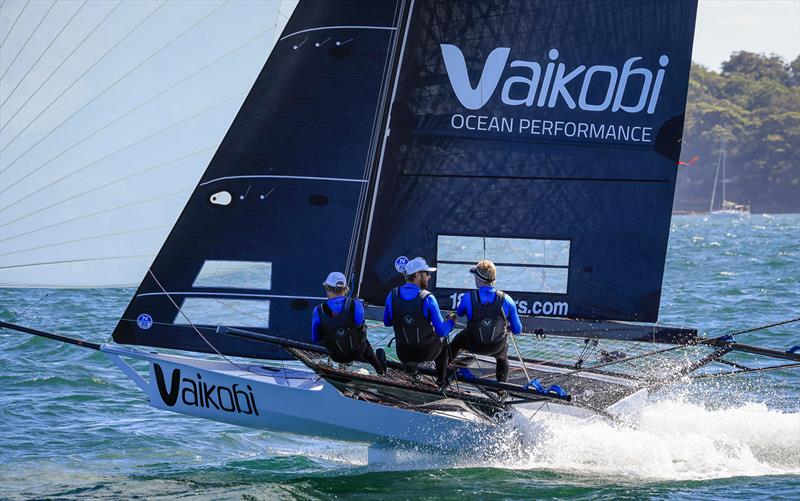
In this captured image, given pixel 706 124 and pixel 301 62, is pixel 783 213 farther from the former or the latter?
pixel 301 62

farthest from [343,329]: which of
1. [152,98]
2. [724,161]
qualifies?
[724,161]

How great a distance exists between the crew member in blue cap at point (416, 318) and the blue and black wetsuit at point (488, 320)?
136mm

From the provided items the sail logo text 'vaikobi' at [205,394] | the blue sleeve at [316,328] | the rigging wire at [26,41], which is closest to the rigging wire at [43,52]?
the rigging wire at [26,41]

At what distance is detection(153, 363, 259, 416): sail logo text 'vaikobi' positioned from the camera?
272 inches

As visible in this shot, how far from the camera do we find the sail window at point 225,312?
737cm

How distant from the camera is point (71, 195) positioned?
22.5ft

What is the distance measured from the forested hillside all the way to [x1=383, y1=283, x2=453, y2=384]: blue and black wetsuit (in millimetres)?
85160

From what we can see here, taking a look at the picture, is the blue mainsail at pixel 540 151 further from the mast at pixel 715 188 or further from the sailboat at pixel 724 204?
the mast at pixel 715 188

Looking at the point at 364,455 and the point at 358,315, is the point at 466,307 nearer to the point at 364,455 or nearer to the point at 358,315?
the point at 358,315

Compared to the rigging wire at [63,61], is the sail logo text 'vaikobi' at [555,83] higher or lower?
higher

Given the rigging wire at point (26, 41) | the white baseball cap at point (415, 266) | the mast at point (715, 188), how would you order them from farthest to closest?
the mast at point (715, 188) → the white baseball cap at point (415, 266) → the rigging wire at point (26, 41)

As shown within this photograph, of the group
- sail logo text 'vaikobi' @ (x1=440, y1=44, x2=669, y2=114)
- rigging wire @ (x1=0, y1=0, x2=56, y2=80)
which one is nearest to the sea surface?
sail logo text 'vaikobi' @ (x1=440, y1=44, x2=669, y2=114)

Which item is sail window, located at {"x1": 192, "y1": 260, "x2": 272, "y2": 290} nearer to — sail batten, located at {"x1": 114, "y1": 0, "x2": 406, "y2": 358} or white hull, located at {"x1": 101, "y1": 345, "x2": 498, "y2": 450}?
sail batten, located at {"x1": 114, "y1": 0, "x2": 406, "y2": 358}

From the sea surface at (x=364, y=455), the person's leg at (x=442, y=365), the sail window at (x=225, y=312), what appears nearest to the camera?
the sea surface at (x=364, y=455)
